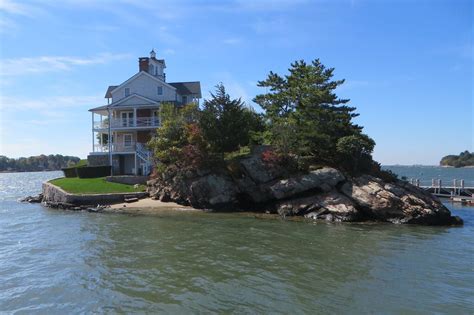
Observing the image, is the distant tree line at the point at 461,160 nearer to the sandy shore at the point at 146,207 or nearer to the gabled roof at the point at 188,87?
the gabled roof at the point at 188,87

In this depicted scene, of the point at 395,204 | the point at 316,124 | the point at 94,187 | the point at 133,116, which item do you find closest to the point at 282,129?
the point at 316,124

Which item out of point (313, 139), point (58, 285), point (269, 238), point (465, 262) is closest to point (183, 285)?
point (58, 285)

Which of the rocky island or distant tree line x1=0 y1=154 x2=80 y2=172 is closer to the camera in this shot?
the rocky island

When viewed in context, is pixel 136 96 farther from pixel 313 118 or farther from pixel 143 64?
pixel 313 118

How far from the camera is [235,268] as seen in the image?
46.8ft

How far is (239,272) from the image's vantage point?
45.2ft

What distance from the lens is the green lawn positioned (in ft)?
111

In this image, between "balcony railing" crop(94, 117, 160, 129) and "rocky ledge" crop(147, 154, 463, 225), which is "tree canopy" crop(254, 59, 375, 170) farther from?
"balcony railing" crop(94, 117, 160, 129)

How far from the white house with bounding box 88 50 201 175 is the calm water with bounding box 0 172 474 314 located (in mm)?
20494

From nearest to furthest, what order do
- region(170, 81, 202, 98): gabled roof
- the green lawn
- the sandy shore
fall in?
the sandy shore
the green lawn
region(170, 81, 202, 98): gabled roof

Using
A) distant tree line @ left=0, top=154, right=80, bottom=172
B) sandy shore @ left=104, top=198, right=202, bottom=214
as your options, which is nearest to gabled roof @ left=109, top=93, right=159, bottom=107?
sandy shore @ left=104, top=198, right=202, bottom=214

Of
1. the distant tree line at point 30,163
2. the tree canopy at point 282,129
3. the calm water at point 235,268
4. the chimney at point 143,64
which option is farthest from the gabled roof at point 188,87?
the distant tree line at point 30,163

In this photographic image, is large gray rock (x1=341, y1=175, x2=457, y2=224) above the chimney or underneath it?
underneath

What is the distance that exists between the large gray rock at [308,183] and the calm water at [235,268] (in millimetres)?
4397
